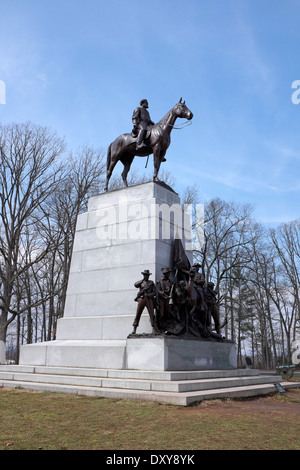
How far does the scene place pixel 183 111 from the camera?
553 inches

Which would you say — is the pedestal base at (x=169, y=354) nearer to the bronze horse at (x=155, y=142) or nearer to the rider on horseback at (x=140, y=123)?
the bronze horse at (x=155, y=142)

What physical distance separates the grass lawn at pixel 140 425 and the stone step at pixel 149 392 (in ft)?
0.74

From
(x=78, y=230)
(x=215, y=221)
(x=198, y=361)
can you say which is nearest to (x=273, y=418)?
(x=198, y=361)

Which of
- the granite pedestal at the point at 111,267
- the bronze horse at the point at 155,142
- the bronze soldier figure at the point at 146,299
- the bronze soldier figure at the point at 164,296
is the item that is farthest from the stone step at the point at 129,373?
the bronze horse at the point at 155,142

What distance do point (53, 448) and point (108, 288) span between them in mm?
8596

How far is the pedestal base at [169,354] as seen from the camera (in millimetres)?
10250

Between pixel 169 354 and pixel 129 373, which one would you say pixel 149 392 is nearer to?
pixel 129 373

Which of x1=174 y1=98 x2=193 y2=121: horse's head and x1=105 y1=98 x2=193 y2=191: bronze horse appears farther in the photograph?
x1=105 y1=98 x2=193 y2=191: bronze horse

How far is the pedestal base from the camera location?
404 inches

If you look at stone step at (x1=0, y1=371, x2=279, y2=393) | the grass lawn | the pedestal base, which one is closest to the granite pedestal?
the pedestal base

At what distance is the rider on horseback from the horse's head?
1.27 meters

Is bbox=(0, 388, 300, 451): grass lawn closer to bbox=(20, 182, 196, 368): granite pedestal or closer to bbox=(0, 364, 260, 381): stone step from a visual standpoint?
bbox=(0, 364, 260, 381): stone step
